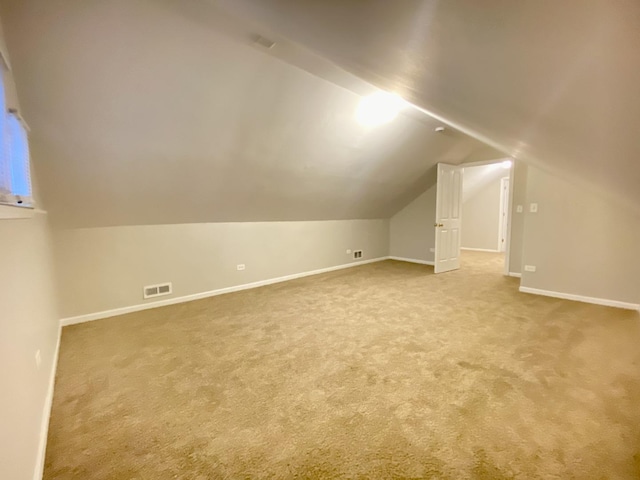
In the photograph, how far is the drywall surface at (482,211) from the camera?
7760 mm

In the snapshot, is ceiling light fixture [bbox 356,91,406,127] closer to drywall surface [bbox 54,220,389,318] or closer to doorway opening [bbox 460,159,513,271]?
drywall surface [bbox 54,220,389,318]

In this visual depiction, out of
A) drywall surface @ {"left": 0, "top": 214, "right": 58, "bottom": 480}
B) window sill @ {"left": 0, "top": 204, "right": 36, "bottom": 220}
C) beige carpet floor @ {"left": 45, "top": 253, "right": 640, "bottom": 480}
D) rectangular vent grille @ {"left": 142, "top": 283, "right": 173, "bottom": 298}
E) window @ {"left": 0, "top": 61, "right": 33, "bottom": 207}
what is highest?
window @ {"left": 0, "top": 61, "right": 33, "bottom": 207}

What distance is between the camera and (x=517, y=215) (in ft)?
17.0

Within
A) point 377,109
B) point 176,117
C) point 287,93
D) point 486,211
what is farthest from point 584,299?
point 176,117

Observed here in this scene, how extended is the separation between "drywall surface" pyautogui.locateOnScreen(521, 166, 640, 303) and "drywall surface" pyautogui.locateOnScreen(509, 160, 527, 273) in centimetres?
92

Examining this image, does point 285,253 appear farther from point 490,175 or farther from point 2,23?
point 490,175

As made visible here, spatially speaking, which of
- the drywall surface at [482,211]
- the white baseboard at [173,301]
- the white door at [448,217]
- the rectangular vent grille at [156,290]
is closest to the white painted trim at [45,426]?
the white baseboard at [173,301]

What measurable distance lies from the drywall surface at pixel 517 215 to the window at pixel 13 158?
19.8 feet

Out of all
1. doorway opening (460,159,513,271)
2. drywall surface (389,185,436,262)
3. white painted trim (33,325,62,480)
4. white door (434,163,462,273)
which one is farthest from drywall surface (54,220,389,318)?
doorway opening (460,159,513,271)

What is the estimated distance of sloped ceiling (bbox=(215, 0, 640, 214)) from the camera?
0.58 m

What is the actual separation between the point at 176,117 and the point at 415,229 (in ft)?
17.5

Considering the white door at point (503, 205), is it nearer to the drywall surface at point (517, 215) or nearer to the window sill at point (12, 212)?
the drywall surface at point (517, 215)

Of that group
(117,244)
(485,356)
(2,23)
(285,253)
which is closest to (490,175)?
(285,253)

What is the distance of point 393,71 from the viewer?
153 cm
